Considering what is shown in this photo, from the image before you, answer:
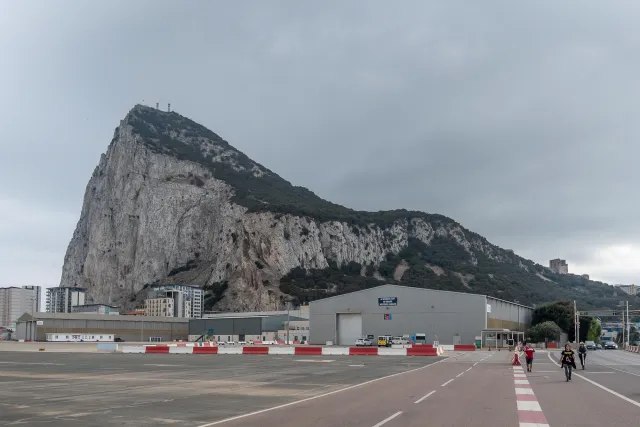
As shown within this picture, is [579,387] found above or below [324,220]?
below

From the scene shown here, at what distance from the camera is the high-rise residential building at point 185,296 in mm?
167875

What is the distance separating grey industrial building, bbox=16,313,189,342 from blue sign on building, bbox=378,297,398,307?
186 feet

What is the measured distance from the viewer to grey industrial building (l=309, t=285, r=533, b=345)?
8375 centimetres

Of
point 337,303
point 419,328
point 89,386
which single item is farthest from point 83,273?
point 89,386

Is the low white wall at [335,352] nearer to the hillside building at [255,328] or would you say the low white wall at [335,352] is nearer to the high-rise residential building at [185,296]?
the hillside building at [255,328]

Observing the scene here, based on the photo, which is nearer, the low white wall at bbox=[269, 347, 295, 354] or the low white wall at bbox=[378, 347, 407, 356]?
the low white wall at bbox=[378, 347, 407, 356]

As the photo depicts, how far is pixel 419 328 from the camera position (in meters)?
86.6

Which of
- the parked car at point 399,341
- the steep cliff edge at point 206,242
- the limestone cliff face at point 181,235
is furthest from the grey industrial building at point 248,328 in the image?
the limestone cliff face at point 181,235

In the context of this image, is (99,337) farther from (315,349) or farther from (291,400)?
(291,400)

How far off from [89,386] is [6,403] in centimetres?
618

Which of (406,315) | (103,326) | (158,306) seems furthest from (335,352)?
(158,306)

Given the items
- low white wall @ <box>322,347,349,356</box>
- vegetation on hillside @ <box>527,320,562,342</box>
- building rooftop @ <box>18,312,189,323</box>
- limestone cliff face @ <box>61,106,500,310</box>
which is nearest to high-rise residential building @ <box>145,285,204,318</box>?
limestone cliff face @ <box>61,106,500,310</box>

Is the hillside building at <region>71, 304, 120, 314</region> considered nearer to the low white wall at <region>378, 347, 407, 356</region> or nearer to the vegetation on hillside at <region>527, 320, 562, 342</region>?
the vegetation on hillside at <region>527, 320, 562, 342</region>

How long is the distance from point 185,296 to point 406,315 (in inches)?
3818
